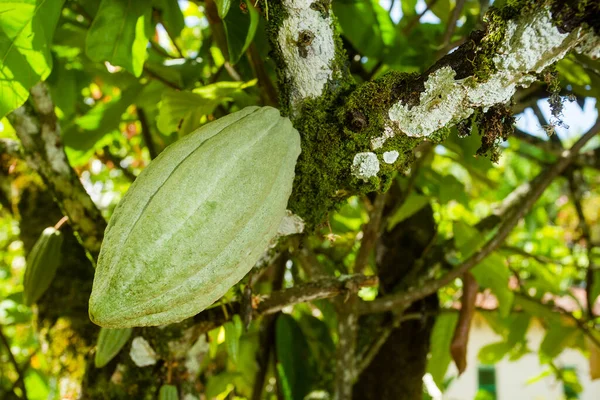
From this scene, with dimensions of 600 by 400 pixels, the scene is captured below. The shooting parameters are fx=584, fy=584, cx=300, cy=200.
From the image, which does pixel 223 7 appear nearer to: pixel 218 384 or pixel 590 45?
pixel 590 45

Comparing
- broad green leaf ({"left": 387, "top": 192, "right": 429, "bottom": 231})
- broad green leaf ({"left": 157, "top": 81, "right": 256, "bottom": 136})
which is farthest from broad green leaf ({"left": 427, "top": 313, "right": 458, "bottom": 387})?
broad green leaf ({"left": 157, "top": 81, "right": 256, "bottom": 136})

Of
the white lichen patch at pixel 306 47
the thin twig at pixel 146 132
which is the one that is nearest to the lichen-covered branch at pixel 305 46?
the white lichen patch at pixel 306 47

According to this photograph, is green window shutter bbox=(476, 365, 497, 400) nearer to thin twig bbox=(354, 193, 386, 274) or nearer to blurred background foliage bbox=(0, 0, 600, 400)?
blurred background foliage bbox=(0, 0, 600, 400)

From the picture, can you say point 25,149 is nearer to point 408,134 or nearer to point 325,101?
point 325,101

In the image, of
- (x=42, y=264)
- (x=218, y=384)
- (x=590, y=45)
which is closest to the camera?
(x=590, y=45)

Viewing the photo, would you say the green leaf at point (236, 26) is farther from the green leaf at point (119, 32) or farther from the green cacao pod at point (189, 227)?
the green cacao pod at point (189, 227)

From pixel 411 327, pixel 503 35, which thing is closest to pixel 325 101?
pixel 503 35

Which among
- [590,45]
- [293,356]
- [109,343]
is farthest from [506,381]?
[590,45]
